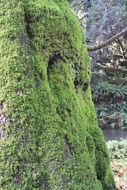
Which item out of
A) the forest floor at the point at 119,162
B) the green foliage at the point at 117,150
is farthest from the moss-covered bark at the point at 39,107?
the green foliage at the point at 117,150

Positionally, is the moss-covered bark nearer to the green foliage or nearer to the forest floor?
the forest floor

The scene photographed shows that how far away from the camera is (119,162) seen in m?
7.47

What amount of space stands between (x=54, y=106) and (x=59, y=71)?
1.25 feet

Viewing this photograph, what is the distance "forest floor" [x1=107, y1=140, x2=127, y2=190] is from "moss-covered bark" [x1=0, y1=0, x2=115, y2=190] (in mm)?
2260

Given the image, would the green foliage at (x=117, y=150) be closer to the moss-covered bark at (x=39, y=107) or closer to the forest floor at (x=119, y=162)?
the forest floor at (x=119, y=162)

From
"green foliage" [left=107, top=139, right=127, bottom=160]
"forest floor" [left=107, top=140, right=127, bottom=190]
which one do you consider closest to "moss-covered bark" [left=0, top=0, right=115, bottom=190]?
"forest floor" [left=107, top=140, right=127, bottom=190]

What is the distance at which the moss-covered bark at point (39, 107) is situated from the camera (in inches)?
115

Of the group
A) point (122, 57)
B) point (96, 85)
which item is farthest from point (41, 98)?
point (122, 57)

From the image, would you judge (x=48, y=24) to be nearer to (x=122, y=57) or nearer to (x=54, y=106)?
(x=54, y=106)

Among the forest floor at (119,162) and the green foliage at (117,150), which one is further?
the green foliage at (117,150)

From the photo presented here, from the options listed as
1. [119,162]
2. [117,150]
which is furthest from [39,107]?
[117,150]

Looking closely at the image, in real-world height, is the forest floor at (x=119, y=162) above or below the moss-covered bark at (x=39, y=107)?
below

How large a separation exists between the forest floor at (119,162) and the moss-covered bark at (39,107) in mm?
2260

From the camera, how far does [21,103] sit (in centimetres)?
Result: 300
